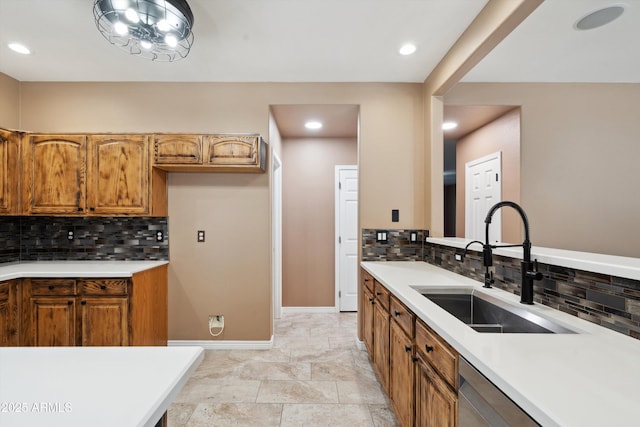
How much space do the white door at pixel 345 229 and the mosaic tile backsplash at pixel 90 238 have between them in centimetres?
217

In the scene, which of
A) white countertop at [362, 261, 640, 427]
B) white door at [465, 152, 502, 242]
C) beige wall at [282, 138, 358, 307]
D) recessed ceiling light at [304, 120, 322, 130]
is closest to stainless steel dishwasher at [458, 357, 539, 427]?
white countertop at [362, 261, 640, 427]

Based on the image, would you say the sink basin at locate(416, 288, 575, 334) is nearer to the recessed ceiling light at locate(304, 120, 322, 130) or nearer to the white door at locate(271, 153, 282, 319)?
the white door at locate(271, 153, 282, 319)

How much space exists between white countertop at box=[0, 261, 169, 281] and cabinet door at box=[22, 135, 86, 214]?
504 mm

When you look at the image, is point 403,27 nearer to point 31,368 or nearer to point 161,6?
point 161,6

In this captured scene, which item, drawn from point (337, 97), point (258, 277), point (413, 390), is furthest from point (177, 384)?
point (337, 97)

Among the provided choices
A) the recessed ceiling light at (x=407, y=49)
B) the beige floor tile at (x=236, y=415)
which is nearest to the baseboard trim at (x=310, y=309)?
the beige floor tile at (x=236, y=415)

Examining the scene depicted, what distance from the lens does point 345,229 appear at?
4230mm

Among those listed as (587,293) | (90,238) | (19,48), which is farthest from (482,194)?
(19,48)

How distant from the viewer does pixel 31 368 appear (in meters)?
0.83

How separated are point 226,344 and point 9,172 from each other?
2.52 m

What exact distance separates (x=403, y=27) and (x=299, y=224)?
2.70 metres

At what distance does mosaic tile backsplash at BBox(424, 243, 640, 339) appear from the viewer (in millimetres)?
1121

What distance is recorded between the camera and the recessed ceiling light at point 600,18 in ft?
6.65

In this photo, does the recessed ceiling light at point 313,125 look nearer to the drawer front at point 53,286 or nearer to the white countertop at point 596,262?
the white countertop at point 596,262
